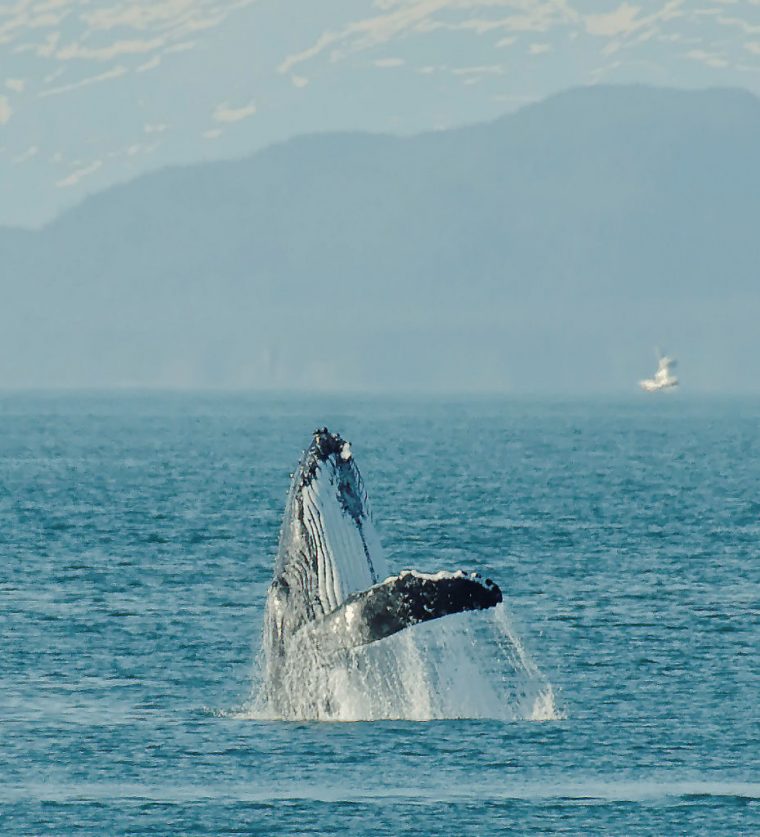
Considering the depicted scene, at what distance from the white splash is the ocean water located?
0.42 feet

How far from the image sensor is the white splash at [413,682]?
107 ft

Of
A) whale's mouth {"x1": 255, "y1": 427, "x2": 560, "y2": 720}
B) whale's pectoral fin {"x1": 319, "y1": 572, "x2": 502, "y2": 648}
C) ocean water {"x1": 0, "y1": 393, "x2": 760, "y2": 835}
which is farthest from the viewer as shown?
ocean water {"x1": 0, "y1": 393, "x2": 760, "y2": 835}

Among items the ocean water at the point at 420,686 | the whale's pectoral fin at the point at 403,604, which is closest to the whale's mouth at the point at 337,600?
the whale's pectoral fin at the point at 403,604

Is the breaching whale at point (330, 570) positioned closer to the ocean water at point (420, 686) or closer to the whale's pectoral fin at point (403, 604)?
the whale's pectoral fin at point (403, 604)

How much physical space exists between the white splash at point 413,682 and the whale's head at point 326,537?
67cm

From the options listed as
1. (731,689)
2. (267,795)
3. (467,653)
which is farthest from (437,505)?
(267,795)

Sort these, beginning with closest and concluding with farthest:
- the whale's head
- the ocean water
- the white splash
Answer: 1. the whale's head
2. the ocean water
3. the white splash

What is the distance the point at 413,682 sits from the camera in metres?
38.6

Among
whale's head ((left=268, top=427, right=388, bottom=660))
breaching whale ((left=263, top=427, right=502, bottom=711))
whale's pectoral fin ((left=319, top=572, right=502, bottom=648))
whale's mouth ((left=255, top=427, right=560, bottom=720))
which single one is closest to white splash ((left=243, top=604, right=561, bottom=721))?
whale's mouth ((left=255, top=427, right=560, bottom=720))

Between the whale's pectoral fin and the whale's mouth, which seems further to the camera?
the whale's mouth

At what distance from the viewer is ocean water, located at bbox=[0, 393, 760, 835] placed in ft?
103

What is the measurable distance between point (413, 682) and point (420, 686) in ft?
1.49

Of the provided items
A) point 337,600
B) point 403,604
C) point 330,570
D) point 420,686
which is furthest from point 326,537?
point 420,686

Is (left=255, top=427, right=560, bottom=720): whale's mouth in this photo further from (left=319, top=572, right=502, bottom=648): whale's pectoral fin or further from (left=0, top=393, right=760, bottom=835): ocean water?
(left=0, top=393, right=760, bottom=835): ocean water
